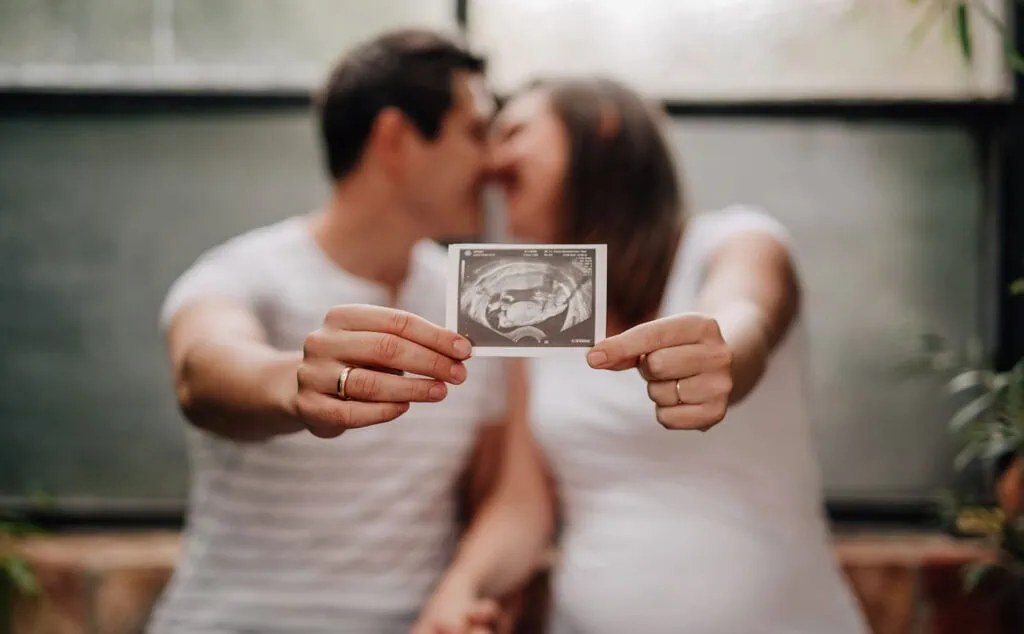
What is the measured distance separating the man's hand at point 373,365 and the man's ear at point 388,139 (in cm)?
64

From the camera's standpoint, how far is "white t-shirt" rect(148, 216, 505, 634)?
115 cm

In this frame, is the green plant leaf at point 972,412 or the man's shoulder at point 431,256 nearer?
the green plant leaf at point 972,412

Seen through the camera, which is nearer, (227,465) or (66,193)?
(227,465)

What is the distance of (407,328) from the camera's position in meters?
0.65

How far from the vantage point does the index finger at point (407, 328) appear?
644mm

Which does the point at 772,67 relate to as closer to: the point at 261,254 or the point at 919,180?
the point at 919,180

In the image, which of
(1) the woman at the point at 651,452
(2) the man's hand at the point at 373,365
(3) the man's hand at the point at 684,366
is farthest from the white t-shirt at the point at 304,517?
(3) the man's hand at the point at 684,366

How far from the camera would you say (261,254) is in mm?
1197

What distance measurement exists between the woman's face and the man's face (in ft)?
0.12

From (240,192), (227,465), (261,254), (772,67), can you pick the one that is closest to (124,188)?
(240,192)

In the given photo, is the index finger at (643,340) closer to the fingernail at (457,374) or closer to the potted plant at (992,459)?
the fingernail at (457,374)

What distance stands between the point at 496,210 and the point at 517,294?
32.9 inches

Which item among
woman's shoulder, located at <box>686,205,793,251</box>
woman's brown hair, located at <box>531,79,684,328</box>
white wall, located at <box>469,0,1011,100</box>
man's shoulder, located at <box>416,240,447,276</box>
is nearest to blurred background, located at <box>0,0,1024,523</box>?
white wall, located at <box>469,0,1011,100</box>

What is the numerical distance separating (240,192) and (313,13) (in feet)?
1.28
